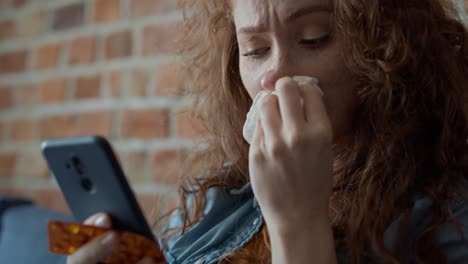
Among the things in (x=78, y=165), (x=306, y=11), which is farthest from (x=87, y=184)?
(x=306, y=11)

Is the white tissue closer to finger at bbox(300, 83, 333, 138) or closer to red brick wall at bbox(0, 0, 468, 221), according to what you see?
finger at bbox(300, 83, 333, 138)

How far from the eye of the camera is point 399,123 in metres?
0.70

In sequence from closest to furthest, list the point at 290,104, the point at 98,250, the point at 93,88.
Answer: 1. the point at 290,104
2. the point at 98,250
3. the point at 93,88

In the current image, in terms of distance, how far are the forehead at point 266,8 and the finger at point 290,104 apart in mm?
105

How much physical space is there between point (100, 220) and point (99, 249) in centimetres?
5

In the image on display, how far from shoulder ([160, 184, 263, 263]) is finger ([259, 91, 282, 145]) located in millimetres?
232

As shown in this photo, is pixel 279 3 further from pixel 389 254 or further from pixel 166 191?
pixel 166 191

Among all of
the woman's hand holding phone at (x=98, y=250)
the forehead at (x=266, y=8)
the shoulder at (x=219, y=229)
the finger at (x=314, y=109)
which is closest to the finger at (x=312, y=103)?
the finger at (x=314, y=109)

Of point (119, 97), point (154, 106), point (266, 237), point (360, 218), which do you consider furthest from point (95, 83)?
point (360, 218)

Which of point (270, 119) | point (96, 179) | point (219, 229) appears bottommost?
point (219, 229)

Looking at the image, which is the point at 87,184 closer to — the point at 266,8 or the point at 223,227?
the point at 223,227

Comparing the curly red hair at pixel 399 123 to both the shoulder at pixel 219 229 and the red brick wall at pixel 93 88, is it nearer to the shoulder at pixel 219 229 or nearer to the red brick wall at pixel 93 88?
the shoulder at pixel 219 229

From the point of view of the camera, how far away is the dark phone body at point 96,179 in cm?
80

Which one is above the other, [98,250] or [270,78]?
[270,78]
